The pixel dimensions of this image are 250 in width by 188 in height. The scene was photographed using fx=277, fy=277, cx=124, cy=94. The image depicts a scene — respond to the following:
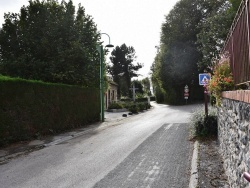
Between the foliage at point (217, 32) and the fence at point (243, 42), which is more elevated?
the foliage at point (217, 32)

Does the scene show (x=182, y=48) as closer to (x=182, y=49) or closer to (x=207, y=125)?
(x=182, y=49)

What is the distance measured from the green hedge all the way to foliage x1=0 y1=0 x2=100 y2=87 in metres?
1.69

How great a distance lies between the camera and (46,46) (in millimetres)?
17828

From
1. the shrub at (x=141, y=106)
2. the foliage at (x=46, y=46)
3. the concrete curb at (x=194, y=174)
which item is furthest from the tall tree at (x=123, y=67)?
the concrete curb at (x=194, y=174)

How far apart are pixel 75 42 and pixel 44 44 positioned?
196 centimetres

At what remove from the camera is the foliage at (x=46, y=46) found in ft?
58.0

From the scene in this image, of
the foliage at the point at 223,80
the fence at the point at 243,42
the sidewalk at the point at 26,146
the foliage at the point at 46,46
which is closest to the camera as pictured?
the fence at the point at 243,42

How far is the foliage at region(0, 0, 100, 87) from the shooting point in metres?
17.7

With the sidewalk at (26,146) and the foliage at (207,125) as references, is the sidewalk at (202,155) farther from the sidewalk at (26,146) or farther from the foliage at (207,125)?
the foliage at (207,125)

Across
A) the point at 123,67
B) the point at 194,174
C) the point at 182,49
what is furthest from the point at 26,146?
the point at 123,67

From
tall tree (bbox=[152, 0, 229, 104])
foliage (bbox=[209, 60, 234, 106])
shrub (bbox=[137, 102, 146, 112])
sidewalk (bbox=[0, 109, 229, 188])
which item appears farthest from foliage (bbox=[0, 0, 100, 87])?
tall tree (bbox=[152, 0, 229, 104])

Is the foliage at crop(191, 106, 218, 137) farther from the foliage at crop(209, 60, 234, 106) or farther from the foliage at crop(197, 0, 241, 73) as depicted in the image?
the foliage at crop(197, 0, 241, 73)

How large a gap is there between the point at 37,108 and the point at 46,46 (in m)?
6.28

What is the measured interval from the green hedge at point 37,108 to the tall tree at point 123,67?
5828cm
